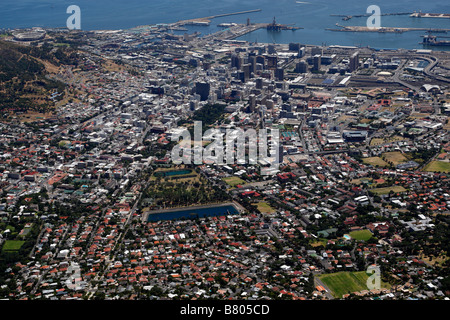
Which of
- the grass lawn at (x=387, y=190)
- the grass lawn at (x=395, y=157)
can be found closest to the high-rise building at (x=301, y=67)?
the grass lawn at (x=395, y=157)

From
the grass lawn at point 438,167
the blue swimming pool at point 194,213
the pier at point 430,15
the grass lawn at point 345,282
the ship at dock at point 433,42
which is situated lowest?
the grass lawn at point 345,282

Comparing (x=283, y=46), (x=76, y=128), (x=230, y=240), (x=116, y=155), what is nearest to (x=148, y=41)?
(x=283, y=46)

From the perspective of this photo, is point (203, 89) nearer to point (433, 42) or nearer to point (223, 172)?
point (223, 172)

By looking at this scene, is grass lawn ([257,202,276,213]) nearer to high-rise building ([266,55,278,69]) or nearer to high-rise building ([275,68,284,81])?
high-rise building ([275,68,284,81])

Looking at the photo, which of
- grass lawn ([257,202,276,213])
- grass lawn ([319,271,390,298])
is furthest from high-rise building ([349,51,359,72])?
grass lawn ([319,271,390,298])

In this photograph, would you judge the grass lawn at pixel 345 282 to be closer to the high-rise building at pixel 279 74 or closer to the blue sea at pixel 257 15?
the high-rise building at pixel 279 74

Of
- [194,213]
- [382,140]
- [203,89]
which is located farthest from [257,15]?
[194,213]
